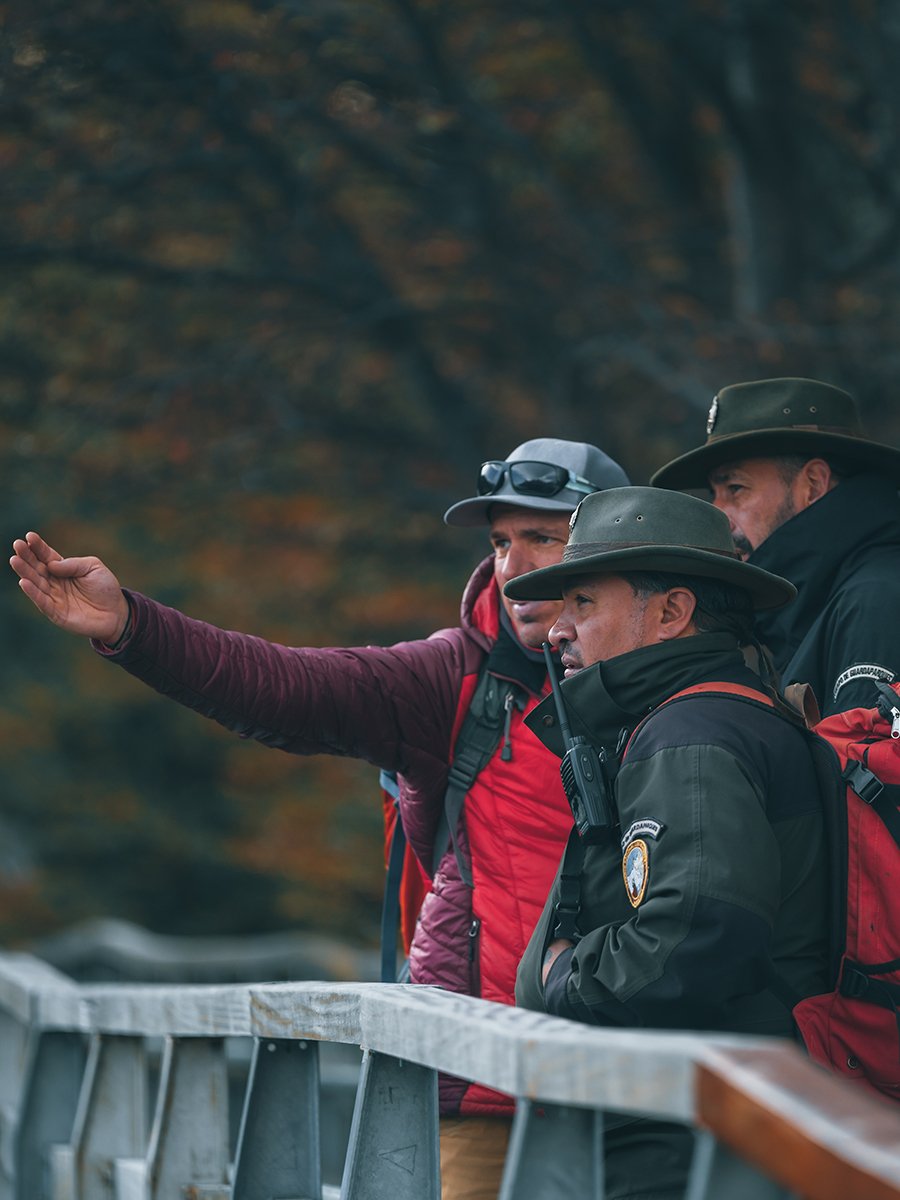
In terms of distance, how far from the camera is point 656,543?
359cm

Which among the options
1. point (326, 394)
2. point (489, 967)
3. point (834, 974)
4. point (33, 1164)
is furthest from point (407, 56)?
point (834, 974)

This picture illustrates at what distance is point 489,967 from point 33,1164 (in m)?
2.53

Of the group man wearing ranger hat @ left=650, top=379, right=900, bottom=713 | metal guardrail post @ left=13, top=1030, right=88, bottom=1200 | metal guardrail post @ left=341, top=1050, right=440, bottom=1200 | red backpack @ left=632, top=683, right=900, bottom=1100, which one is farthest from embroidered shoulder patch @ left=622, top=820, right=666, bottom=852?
metal guardrail post @ left=13, top=1030, right=88, bottom=1200

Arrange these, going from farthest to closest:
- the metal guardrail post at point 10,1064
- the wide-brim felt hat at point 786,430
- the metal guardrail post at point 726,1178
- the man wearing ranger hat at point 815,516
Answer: the metal guardrail post at point 10,1064
the wide-brim felt hat at point 786,430
the man wearing ranger hat at point 815,516
the metal guardrail post at point 726,1178

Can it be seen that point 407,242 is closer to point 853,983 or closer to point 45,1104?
point 45,1104

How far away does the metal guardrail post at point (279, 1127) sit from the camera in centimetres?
396

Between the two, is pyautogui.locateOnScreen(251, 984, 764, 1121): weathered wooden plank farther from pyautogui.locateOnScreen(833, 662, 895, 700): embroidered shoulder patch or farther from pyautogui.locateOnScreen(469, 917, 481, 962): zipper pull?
pyautogui.locateOnScreen(833, 662, 895, 700): embroidered shoulder patch

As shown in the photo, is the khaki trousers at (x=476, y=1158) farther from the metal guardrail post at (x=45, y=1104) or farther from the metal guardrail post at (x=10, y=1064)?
the metal guardrail post at (x=10, y=1064)

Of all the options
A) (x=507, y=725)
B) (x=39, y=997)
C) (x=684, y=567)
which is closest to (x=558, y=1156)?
(x=684, y=567)

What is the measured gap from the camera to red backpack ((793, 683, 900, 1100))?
3.21 meters

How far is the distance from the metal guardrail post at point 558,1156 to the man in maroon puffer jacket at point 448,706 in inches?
53.2

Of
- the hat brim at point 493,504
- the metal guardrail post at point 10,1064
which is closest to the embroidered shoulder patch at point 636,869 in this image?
the hat brim at point 493,504

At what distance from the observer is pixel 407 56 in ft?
35.9

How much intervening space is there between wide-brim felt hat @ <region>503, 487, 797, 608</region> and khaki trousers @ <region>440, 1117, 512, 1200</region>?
109cm
